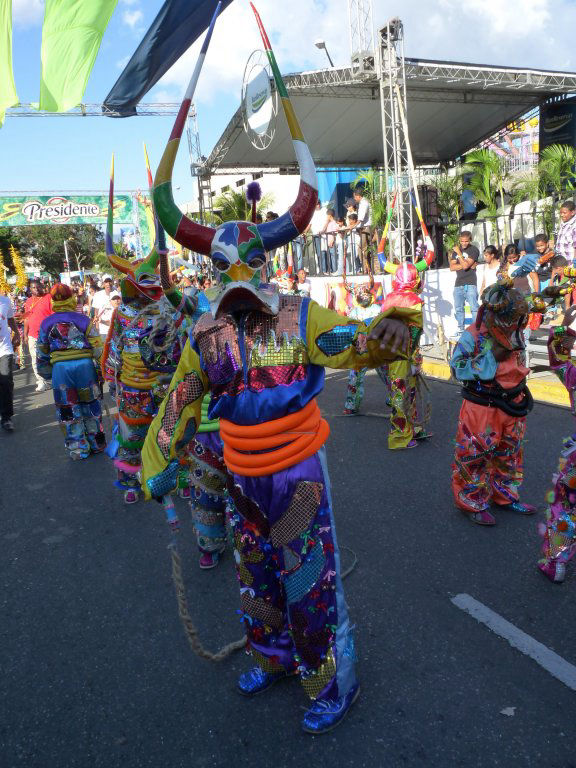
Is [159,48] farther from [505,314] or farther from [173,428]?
[173,428]

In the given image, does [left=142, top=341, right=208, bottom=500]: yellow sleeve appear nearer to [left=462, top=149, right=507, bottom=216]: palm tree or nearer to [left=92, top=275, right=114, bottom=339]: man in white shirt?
[left=92, top=275, right=114, bottom=339]: man in white shirt

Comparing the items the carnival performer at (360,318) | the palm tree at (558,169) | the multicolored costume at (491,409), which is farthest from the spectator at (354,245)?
the multicolored costume at (491,409)

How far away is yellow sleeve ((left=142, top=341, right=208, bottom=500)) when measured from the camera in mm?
2307

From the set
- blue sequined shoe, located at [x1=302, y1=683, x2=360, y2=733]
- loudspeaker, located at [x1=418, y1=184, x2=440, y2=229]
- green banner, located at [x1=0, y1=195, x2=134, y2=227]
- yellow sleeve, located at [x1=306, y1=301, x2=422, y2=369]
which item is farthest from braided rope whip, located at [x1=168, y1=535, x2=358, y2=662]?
green banner, located at [x1=0, y1=195, x2=134, y2=227]

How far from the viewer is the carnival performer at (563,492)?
296cm

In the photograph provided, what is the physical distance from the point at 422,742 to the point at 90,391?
4.99 meters

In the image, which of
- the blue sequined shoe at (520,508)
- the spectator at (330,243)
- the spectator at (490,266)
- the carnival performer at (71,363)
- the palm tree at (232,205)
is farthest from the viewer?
the palm tree at (232,205)

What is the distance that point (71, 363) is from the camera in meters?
6.03

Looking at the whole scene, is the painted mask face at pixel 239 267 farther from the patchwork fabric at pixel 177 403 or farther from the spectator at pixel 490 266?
the spectator at pixel 490 266

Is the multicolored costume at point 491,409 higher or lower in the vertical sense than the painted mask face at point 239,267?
lower

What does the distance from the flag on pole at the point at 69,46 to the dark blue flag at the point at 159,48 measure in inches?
41.4

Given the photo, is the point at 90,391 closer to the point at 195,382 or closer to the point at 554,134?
the point at 195,382

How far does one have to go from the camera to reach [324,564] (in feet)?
7.29

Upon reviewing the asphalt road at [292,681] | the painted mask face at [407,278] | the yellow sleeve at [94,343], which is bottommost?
the asphalt road at [292,681]
